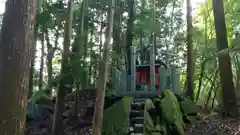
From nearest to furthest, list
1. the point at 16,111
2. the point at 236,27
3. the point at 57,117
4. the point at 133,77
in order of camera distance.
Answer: the point at 16,111, the point at 57,117, the point at 133,77, the point at 236,27

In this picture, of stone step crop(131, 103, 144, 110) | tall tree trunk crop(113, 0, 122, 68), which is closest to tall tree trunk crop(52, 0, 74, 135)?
stone step crop(131, 103, 144, 110)

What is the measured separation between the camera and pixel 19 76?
400cm

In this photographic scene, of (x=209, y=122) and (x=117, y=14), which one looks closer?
(x=209, y=122)

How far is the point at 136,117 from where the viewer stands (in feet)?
27.2

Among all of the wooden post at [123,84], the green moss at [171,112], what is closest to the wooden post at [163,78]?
the green moss at [171,112]

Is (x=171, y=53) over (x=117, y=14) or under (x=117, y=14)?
under

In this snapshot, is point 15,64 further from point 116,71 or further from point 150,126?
point 116,71

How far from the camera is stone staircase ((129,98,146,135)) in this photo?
7676 mm

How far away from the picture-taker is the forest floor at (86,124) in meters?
8.91

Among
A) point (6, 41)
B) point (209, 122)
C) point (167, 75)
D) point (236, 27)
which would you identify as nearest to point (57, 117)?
point (167, 75)

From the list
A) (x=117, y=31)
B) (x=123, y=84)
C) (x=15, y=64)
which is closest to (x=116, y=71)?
(x=123, y=84)

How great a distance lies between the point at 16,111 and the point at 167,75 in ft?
24.2

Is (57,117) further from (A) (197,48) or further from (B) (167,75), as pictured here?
(A) (197,48)

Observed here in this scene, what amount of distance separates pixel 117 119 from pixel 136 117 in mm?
543
